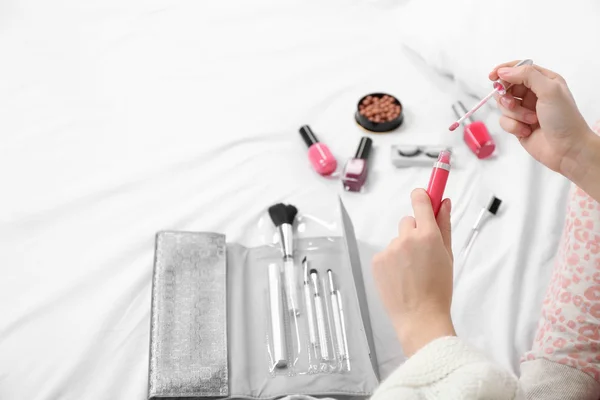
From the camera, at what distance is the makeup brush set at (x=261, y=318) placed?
81 centimetres

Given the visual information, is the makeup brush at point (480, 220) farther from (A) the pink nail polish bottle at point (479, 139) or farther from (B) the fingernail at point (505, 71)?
(B) the fingernail at point (505, 71)

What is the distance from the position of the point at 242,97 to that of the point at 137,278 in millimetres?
451

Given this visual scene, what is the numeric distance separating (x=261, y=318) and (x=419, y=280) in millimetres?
283

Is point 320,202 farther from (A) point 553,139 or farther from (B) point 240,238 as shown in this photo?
(A) point 553,139

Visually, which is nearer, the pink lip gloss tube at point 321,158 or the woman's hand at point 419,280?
the woman's hand at point 419,280

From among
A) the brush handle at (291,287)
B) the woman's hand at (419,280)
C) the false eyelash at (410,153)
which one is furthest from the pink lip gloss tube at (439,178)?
the false eyelash at (410,153)

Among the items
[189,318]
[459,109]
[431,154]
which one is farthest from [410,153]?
[189,318]

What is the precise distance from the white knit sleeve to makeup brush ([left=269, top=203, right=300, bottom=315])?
0.94ft

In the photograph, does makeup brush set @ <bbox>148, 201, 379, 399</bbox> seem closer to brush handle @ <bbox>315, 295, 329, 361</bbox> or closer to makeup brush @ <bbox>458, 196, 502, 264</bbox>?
brush handle @ <bbox>315, 295, 329, 361</bbox>

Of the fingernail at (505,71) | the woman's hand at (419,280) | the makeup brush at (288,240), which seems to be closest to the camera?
the woman's hand at (419,280)

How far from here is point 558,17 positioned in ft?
3.49

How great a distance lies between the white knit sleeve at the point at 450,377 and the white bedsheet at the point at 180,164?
0.78 feet

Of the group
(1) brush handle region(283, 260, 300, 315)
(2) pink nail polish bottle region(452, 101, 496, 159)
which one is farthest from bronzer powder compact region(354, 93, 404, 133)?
(1) brush handle region(283, 260, 300, 315)

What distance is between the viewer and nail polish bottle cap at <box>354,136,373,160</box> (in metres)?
1.07
